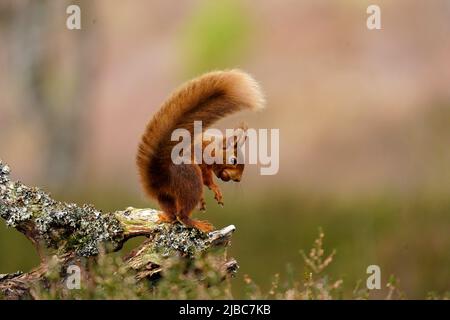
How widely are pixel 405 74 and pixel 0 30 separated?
358cm

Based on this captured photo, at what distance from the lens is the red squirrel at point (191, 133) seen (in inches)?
88.6

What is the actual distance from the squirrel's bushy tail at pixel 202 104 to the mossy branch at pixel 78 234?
210 millimetres

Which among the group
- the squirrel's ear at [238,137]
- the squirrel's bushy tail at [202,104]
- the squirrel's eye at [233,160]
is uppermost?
the squirrel's bushy tail at [202,104]

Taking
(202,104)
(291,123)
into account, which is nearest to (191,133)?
(202,104)

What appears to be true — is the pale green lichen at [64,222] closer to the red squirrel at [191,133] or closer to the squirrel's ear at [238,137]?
the red squirrel at [191,133]

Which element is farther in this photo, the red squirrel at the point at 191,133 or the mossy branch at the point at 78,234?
the mossy branch at the point at 78,234

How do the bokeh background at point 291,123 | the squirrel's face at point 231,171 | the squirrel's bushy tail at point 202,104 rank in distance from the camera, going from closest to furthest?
the squirrel's bushy tail at point 202,104 → the squirrel's face at point 231,171 → the bokeh background at point 291,123

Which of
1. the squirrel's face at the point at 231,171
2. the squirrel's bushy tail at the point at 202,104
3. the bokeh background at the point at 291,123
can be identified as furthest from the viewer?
the bokeh background at the point at 291,123

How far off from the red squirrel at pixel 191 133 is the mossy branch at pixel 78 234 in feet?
0.15

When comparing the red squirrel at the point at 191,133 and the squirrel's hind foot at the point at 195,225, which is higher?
the red squirrel at the point at 191,133

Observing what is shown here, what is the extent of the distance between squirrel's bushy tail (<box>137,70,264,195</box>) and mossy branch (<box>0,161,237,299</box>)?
21 centimetres

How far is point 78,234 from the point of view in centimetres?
239

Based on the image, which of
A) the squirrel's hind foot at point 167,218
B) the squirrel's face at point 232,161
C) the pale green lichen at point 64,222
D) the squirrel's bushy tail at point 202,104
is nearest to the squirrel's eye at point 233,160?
the squirrel's face at point 232,161
